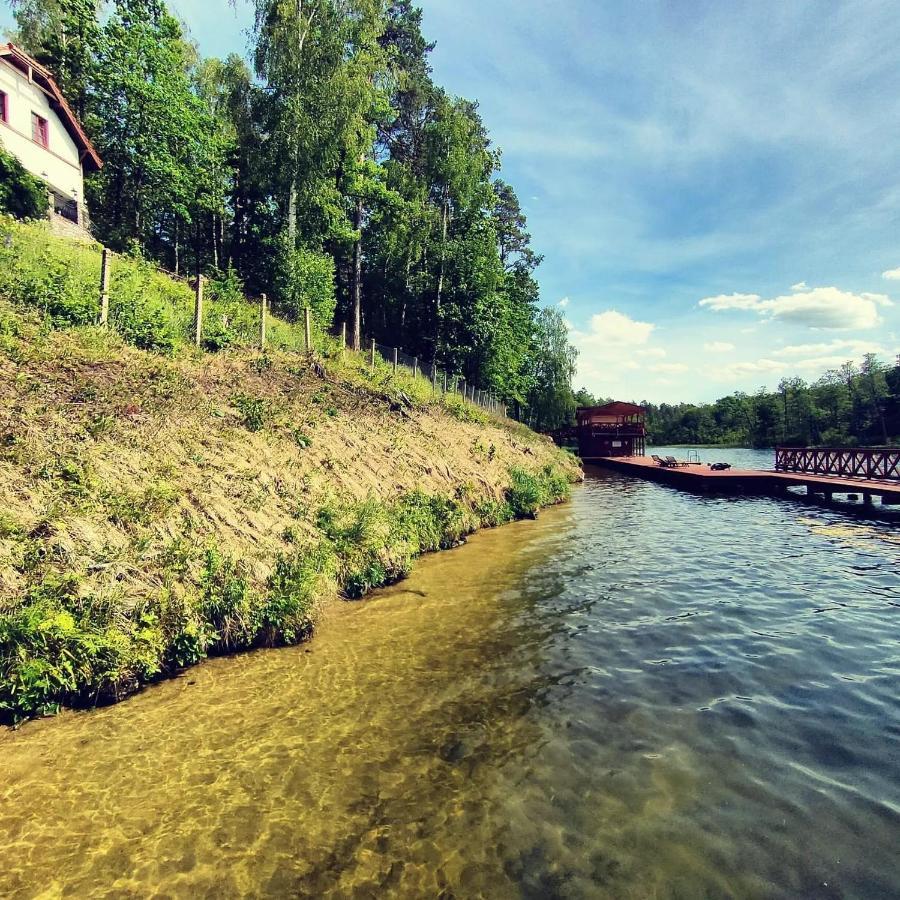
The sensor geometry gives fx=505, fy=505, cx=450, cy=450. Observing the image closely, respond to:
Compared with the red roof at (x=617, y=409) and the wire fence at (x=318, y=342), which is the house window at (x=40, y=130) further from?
the red roof at (x=617, y=409)

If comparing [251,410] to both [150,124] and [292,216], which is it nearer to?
[292,216]

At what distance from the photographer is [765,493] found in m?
29.1

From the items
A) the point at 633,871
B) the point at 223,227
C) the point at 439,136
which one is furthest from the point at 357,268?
the point at 633,871

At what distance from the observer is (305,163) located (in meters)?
25.3

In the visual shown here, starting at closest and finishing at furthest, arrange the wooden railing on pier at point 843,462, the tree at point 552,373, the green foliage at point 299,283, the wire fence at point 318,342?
the wire fence at point 318,342, the wooden railing on pier at point 843,462, the green foliage at point 299,283, the tree at point 552,373

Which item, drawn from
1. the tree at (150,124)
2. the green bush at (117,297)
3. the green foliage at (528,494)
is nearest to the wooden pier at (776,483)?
the green foliage at (528,494)

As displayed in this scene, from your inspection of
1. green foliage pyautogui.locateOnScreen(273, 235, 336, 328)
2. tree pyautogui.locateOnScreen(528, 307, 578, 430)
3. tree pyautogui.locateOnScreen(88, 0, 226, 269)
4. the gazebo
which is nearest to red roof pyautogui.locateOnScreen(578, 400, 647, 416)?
the gazebo

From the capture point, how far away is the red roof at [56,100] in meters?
23.8

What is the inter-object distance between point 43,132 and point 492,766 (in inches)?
1367

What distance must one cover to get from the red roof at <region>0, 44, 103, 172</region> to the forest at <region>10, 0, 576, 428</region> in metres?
2.11

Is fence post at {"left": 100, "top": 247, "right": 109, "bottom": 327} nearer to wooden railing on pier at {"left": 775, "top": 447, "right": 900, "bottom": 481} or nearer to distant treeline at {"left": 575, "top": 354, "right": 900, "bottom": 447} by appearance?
wooden railing on pier at {"left": 775, "top": 447, "right": 900, "bottom": 481}

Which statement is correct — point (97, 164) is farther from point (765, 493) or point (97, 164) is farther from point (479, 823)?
point (765, 493)

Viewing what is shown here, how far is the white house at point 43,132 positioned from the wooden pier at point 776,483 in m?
37.2

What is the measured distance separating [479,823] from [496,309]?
36.5 m
